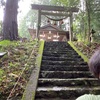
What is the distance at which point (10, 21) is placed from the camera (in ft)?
33.6

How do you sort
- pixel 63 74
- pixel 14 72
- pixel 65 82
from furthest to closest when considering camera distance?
pixel 63 74 → pixel 14 72 → pixel 65 82

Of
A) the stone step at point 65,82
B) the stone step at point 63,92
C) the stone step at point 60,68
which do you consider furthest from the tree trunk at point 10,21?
the stone step at point 63,92

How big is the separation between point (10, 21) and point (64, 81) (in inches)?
255

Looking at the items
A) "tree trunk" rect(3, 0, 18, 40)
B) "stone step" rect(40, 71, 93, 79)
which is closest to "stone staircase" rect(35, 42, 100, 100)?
"stone step" rect(40, 71, 93, 79)

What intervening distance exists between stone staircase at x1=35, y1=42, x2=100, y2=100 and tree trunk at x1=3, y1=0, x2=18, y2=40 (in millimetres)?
4319

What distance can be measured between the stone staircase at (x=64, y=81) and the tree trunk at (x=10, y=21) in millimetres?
4319

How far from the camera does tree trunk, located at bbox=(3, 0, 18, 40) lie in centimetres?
1003

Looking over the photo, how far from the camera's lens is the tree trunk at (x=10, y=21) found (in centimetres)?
1003

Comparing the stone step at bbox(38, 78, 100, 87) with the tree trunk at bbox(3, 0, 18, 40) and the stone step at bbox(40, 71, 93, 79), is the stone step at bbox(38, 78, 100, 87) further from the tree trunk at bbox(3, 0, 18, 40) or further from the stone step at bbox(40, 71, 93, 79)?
the tree trunk at bbox(3, 0, 18, 40)

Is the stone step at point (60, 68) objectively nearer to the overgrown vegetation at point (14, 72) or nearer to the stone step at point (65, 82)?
the overgrown vegetation at point (14, 72)

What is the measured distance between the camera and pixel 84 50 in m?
8.28

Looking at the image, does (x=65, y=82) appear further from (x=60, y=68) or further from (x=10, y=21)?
(x=10, y=21)

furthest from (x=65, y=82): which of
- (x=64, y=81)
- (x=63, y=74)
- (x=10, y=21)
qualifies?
(x=10, y=21)

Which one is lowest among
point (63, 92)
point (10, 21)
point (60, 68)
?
point (63, 92)
